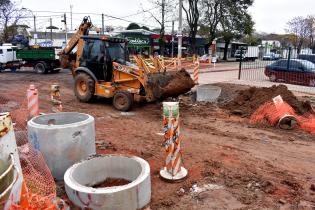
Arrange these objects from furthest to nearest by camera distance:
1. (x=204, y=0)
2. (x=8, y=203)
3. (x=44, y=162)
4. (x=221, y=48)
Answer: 1. (x=221, y=48)
2. (x=204, y=0)
3. (x=44, y=162)
4. (x=8, y=203)

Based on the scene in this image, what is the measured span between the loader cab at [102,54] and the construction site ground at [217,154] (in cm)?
133

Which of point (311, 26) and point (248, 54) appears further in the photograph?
point (311, 26)

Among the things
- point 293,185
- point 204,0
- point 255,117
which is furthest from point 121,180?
point 204,0

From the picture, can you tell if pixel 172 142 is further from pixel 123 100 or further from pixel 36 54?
pixel 36 54

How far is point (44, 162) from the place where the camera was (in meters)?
5.08

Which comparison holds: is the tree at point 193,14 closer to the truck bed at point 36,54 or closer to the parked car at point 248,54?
the parked car at point 248,54

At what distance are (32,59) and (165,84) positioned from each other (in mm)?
15707

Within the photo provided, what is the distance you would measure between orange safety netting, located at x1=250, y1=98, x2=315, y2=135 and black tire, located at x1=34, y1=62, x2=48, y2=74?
17259 millimetres

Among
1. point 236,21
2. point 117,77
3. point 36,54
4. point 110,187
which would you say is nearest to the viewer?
point 110,187

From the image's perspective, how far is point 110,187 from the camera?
4.25m

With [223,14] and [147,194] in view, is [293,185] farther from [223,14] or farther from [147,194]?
[223,14]

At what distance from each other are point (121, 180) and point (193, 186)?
4.07ft

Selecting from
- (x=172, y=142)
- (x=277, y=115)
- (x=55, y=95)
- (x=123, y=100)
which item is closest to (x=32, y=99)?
(x=55, y=95)

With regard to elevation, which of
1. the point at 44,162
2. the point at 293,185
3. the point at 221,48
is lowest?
the point at 293,185
